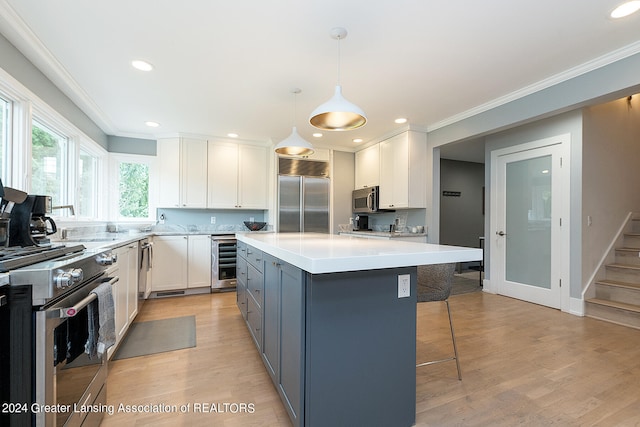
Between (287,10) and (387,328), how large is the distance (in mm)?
2103

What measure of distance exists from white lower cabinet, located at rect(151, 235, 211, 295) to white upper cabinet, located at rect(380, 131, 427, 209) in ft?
10.1

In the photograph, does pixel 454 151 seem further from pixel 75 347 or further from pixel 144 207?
pixel 75 347

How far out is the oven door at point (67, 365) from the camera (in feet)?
3.46

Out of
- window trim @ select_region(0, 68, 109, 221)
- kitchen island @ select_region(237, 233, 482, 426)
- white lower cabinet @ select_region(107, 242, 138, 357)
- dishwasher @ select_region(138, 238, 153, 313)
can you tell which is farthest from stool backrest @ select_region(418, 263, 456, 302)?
window trim @ select_region(0, 68, 109, 221)

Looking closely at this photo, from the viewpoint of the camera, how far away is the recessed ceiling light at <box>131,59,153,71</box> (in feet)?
8.73

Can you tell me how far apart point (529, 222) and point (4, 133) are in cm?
565

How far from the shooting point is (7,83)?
2.13 meters

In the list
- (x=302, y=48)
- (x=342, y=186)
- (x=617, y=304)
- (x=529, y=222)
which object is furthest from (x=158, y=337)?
(x=617, y=304)

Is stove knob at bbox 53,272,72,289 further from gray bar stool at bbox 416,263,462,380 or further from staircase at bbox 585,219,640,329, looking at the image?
staircase at bbox 585,219,640,329

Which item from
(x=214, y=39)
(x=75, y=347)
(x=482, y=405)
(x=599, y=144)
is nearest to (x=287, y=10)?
(x=214, y=39)

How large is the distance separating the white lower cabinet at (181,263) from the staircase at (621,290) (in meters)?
5.08

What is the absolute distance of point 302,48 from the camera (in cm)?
243

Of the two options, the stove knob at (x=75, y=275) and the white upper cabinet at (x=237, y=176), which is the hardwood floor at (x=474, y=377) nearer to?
the stove knob at (x=75, y=275)

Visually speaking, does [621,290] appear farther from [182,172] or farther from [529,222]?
[182,172]
